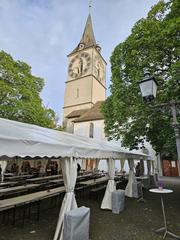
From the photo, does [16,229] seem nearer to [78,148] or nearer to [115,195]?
[78,148]

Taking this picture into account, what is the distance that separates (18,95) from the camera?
1335 cm

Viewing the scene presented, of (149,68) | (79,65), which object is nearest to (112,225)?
(149,68)

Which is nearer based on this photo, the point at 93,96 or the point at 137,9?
the point at 137,9

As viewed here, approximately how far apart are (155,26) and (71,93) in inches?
1036

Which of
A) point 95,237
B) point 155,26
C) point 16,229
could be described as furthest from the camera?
point 155,26

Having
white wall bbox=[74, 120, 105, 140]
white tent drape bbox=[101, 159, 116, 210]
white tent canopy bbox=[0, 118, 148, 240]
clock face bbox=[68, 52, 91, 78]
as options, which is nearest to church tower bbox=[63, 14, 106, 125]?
clock face bbox=[68, 52, 91, 78]

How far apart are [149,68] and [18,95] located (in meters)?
10.9

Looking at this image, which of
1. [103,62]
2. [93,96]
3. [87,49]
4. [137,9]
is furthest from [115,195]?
[103,62]

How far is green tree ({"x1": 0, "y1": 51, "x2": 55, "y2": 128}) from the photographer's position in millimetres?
12505

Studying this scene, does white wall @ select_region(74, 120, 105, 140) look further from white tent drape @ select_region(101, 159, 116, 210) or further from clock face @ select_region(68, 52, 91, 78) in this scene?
white tent drape @ select_region(101, 159, 116, 210)

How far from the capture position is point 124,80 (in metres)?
7.18

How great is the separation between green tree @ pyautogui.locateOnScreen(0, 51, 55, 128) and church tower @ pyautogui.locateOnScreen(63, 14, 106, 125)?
47.0 feet

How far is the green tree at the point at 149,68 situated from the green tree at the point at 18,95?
7.90 metres

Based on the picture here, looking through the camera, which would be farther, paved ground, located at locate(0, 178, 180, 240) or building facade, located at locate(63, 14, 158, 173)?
building facade, located at locate(63, 14, 158, 173)
